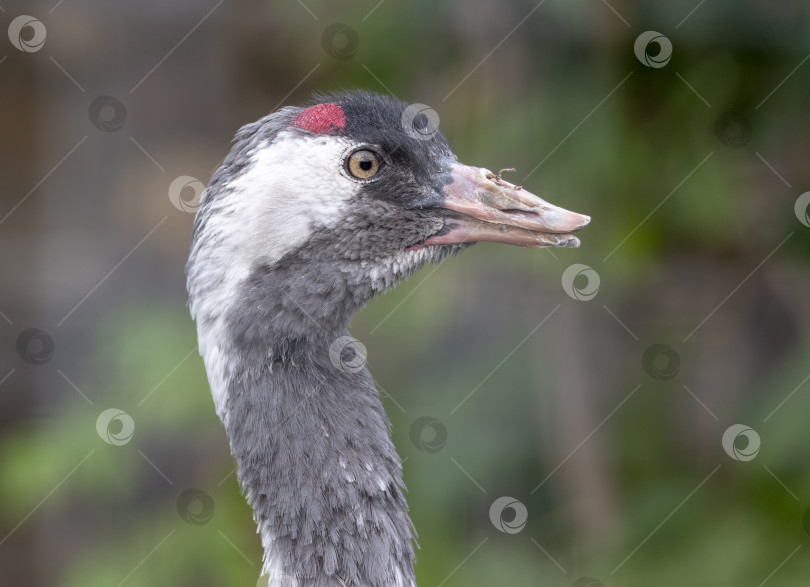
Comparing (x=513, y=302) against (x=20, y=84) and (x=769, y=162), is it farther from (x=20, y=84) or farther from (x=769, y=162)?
(x=20, y=84)

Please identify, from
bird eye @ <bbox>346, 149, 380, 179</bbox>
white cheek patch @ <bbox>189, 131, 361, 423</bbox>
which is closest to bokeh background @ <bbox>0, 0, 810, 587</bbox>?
white cheek patch @ <bbox>189, 131, 361, 423</bbox>

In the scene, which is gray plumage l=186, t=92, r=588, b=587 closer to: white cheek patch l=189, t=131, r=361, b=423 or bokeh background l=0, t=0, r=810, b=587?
white cheek patch l=189, t=131, r=361, b=423

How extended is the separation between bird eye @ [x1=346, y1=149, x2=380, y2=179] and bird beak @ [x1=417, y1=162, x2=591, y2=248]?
0.19 meters

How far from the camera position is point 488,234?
100 inches

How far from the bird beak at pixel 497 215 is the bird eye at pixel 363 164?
0.64ft

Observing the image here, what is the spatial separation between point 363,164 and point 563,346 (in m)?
2.08

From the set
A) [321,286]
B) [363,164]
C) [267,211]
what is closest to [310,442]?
[321,286]

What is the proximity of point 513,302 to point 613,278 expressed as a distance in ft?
1.60

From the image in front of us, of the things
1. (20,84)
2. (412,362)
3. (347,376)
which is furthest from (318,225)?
(20,84)

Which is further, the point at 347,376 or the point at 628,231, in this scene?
the point at 628,231

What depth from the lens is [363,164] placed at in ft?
8.28

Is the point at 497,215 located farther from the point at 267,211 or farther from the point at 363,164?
the point at 267,211

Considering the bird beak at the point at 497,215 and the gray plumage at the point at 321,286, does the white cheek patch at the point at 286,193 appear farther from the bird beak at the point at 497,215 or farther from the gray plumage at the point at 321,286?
the bird beak at the point at 497,215

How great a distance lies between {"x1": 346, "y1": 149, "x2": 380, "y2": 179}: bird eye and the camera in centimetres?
250
